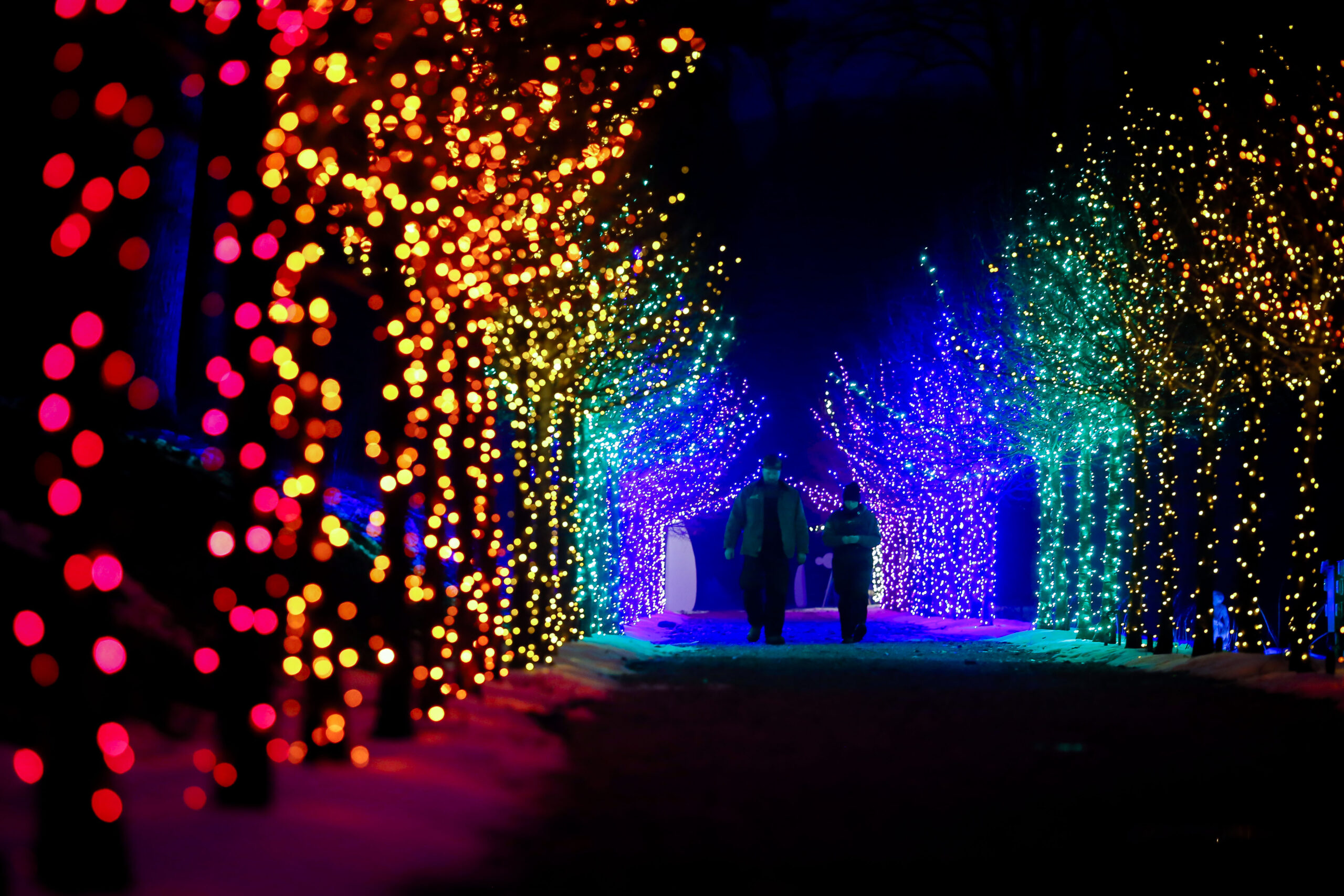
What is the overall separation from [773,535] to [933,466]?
15081 mm

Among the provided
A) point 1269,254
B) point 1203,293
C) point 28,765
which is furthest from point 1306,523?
point 28,765

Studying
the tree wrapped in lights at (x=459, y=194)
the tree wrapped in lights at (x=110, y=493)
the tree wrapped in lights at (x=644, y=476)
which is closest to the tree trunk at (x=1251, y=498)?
the tree wrapped in lights at (x=459, y=194)

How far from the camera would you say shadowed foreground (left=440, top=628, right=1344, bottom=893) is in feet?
16.6

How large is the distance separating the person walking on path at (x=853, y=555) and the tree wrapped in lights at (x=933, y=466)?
22.2 ft

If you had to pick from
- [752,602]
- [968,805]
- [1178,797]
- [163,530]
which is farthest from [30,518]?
[752,602]

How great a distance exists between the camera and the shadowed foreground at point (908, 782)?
5051 mm

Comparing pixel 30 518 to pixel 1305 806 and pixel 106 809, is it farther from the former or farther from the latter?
pixel 1305 806

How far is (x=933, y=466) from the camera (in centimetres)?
3331

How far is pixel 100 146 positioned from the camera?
4.71 metres

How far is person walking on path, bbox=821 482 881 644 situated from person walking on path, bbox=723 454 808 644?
84 cm

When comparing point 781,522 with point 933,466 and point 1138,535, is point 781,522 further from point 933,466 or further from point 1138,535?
point 933,466

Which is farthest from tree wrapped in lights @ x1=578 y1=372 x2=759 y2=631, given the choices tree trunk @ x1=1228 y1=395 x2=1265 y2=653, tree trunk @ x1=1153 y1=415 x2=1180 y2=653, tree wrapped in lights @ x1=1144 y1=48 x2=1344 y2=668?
tree wrapped in lights @ x1=1144 y1=48 x2=1344 y2=668

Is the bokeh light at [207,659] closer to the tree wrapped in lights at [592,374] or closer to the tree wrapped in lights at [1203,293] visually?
the tree wrapped in lights at [592,374]

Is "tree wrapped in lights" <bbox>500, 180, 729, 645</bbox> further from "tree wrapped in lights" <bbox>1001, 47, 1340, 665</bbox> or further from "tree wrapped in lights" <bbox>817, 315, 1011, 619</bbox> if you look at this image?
"tree wrapped in lights" <bbox>817, 315, 1011, 619</bbox>
